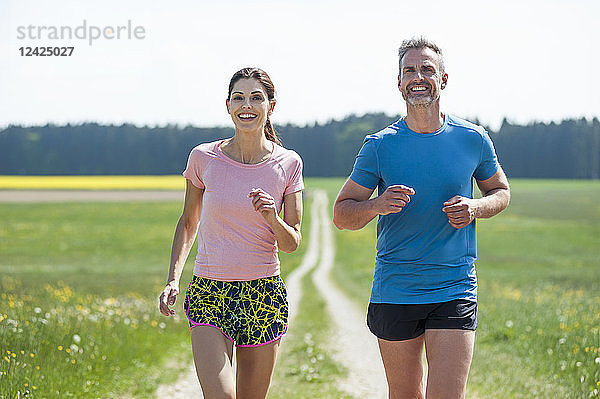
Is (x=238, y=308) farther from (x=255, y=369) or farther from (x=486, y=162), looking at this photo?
(x=486, y=162)

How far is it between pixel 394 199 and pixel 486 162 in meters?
0.89

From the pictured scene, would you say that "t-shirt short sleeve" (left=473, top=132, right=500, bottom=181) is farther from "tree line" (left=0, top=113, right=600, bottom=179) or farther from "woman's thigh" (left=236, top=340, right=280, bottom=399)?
"tree line" (left=0, top=113, right=600, bottom=179)

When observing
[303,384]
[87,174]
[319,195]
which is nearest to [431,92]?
[303,384]

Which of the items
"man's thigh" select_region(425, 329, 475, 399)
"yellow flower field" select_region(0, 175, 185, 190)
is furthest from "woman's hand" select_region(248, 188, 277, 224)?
"yellow flower field" select_region(0, 175, 185, 190)

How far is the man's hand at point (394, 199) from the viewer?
15.5 feet

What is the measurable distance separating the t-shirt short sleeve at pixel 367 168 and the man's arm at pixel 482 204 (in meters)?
0.52

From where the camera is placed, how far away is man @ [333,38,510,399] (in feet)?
16.3

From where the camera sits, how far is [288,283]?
22.9 meters

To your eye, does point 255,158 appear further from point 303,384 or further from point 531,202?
point 531,202

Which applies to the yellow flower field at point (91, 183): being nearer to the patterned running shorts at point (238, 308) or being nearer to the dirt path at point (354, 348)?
the dirt path at point (354, 348)

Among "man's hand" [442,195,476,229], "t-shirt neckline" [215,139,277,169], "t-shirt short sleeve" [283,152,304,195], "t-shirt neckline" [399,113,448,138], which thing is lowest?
"man's hand" [442,195,476,229]

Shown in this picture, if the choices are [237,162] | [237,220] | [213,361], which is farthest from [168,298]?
[237,162]

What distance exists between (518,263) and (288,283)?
13469 mm

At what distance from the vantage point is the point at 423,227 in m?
4.98
